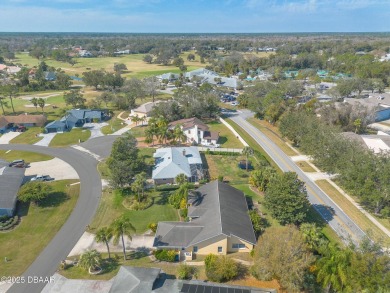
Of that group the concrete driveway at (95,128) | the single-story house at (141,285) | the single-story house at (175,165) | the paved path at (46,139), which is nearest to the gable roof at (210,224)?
the single-story house at (141,285)

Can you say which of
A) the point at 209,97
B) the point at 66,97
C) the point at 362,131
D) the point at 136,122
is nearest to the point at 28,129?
the point at 66,97

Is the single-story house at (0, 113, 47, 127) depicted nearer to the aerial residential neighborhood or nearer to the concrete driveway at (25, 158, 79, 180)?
the aerial residential neighborhood

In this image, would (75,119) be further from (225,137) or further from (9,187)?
(225,137)

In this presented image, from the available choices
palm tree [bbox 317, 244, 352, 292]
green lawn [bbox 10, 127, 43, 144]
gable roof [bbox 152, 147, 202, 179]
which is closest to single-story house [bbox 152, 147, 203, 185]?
gable roof [bbox 152, 147, 202, 179]

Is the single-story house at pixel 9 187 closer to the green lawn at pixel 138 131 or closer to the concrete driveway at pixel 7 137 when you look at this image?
the concrete driveway at pixel 7 137

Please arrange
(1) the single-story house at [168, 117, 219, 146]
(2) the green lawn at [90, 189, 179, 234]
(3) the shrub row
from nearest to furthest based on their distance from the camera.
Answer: (3) the shrub row
(2) the green lawn at [90, 189, 179, 234]
(1) the single-story house at [168, 117, 219, 146]
